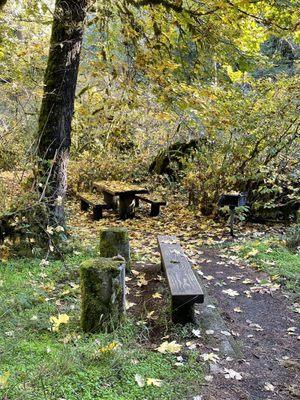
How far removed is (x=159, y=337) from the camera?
399 cm

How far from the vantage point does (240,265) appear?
21.5 feet

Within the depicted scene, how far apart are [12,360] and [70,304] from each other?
4.62 ft

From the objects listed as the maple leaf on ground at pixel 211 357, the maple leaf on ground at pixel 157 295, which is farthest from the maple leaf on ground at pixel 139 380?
the maple leaf on ground at pixel 157 295

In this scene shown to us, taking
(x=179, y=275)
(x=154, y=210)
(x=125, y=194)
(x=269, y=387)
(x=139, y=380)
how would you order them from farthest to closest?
1. (x=154, y=210)
2. (x=125, y=194)
3. (x=179, y=275)
4. (x=269, y=387)
5. (x=139, y=380)

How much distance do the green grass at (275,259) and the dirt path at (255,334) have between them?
215 mm

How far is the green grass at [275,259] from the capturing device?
19.1ft

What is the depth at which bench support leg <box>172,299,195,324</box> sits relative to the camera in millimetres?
4116

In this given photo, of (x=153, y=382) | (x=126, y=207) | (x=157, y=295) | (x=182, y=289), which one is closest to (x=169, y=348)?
(x=153, y=382)

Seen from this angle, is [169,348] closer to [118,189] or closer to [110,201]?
[118,189]

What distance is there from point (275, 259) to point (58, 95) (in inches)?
170

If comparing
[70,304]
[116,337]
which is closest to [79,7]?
[70,304]

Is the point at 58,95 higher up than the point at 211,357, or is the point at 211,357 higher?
the point at 58,95

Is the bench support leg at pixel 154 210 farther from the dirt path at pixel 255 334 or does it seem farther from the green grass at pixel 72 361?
the green grass at pixel 72 361

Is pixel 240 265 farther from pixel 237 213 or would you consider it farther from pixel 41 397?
pixel 41 397
